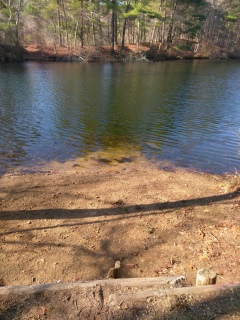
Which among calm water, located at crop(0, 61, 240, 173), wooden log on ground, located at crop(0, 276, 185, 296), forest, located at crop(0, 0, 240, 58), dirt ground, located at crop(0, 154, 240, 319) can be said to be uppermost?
forest, located at crop(0, 0, 240, 58)

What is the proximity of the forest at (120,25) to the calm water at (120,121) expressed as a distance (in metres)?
24.5

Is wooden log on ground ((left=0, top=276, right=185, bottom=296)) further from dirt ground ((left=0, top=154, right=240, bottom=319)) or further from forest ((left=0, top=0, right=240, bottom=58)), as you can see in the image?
forest ((left=0, top=0, right=240, bottom=58))

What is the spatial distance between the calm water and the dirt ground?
2.50 meters

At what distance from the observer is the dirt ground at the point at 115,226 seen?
466 cm

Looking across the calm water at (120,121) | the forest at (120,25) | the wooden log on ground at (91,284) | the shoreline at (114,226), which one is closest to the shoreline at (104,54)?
the forest at (120,25)

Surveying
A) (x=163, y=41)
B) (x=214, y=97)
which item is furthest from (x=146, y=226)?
(x=163, y=41)

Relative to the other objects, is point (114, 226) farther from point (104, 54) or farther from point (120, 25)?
point (120, 25)

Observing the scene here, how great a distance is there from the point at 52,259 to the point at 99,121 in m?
11.2

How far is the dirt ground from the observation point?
15.3 feet

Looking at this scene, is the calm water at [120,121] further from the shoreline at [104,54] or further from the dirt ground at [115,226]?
the shoreline at [104,54]

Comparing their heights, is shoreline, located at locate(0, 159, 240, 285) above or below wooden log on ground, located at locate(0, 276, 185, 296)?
below

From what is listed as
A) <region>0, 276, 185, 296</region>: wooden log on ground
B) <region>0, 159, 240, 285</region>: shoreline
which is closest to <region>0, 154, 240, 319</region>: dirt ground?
<region>0, 159, 240, 285</region>: shoreline

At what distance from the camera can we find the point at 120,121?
1551cm

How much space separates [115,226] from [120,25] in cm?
5806
